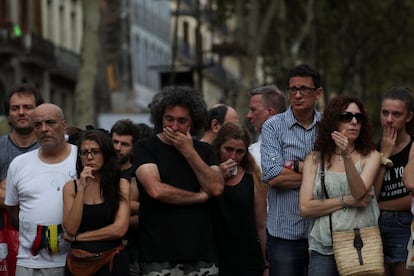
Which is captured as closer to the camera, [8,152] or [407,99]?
[407,99]

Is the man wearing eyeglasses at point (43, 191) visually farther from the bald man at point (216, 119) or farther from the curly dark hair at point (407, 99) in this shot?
the curly dark hair at point (407, 99)

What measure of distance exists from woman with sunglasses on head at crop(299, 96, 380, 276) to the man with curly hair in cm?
63

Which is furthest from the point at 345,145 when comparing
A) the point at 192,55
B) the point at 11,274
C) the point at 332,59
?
the point at 192,55

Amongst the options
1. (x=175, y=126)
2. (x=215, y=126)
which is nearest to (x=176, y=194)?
(x=175, y=126)

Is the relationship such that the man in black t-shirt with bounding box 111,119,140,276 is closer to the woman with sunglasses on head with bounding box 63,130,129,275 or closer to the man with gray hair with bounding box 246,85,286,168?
the woman with sunglasses on head with bounding box 63,130,129,275

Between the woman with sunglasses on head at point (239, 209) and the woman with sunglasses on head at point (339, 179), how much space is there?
2.90 ft

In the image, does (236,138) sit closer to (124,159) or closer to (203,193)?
(124,159)

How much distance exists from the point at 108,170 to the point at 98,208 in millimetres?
276

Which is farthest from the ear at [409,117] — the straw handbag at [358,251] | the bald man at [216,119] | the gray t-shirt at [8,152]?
the gray t-shirt at [8,152]

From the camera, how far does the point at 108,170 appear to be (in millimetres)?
9883

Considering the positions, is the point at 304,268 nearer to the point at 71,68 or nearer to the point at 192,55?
the point at 71,68

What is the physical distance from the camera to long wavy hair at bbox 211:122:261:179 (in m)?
10.9

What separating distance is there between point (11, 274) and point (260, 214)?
6.24ft

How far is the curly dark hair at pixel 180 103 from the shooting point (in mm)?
9758
